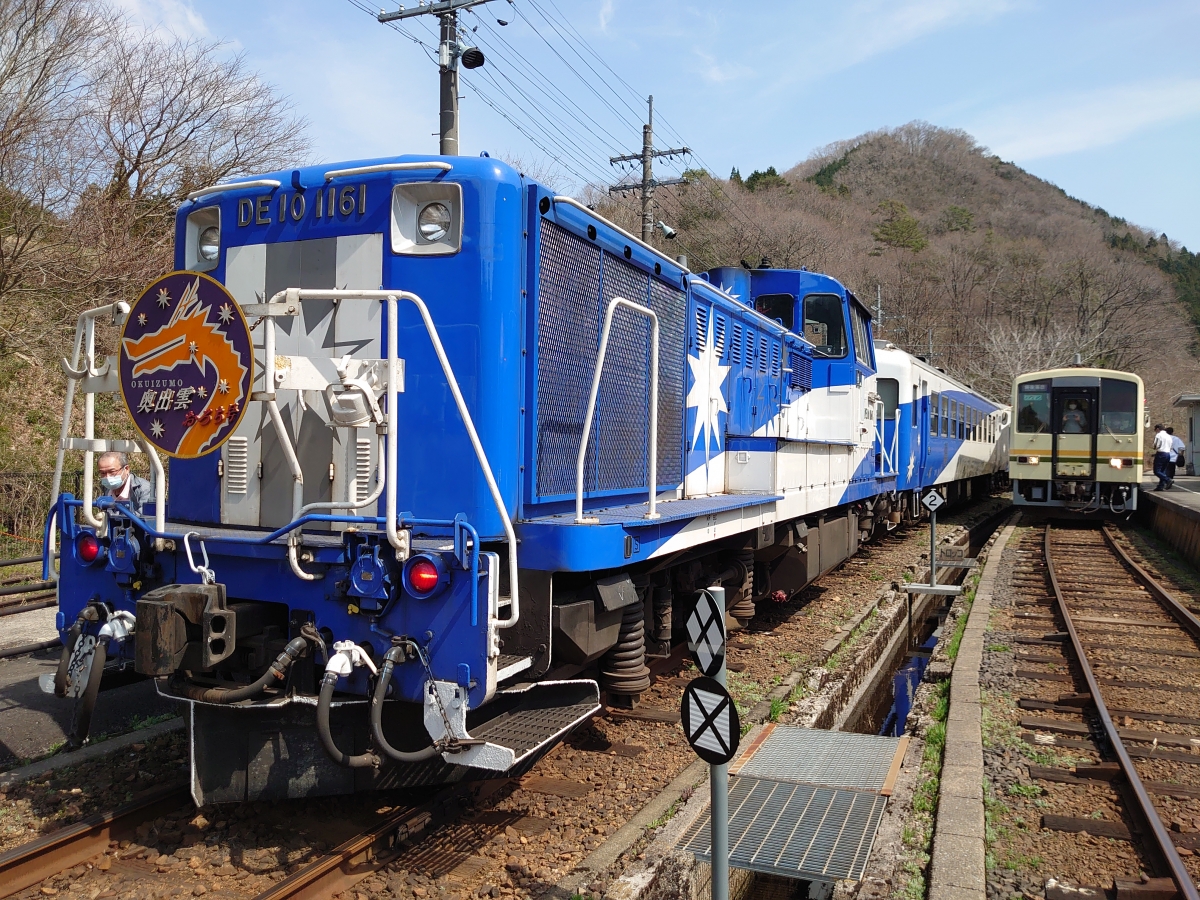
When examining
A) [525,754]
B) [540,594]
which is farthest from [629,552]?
[525,754]

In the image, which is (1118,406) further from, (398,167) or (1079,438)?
(398,167)

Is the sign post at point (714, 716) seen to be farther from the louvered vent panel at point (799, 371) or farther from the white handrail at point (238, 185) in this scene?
→ the louvered vent panel at point (799, 371)

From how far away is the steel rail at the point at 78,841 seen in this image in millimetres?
3537

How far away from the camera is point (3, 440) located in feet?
40.5

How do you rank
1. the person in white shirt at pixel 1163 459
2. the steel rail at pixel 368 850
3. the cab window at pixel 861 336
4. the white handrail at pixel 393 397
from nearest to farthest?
1. the white handrail at pixel 393 397
2. the steel rail at pixel 368 850
3. the cab window at pixel 861 336
4. the person in white shirt at pixel 1163 459

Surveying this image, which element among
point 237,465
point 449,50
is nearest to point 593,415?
point 237,465

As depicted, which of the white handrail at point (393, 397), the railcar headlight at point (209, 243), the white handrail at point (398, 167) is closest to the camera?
the white handrail at point (393, 397)

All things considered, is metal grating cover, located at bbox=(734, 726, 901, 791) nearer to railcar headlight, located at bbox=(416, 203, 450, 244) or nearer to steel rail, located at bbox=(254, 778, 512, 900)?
steel rail, located at bbox=(254, 778, 512, 900)

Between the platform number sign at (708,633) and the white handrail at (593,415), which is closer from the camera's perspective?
the platform number sign at (708,633)

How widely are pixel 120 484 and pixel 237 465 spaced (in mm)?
1468

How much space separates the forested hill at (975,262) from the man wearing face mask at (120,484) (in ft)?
93.9

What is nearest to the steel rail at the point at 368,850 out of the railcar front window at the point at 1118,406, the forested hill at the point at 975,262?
the railcar front window at the point at 1118,406

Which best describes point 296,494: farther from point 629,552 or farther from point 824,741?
point 824,741

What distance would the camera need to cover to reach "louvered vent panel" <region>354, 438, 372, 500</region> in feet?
13.4
